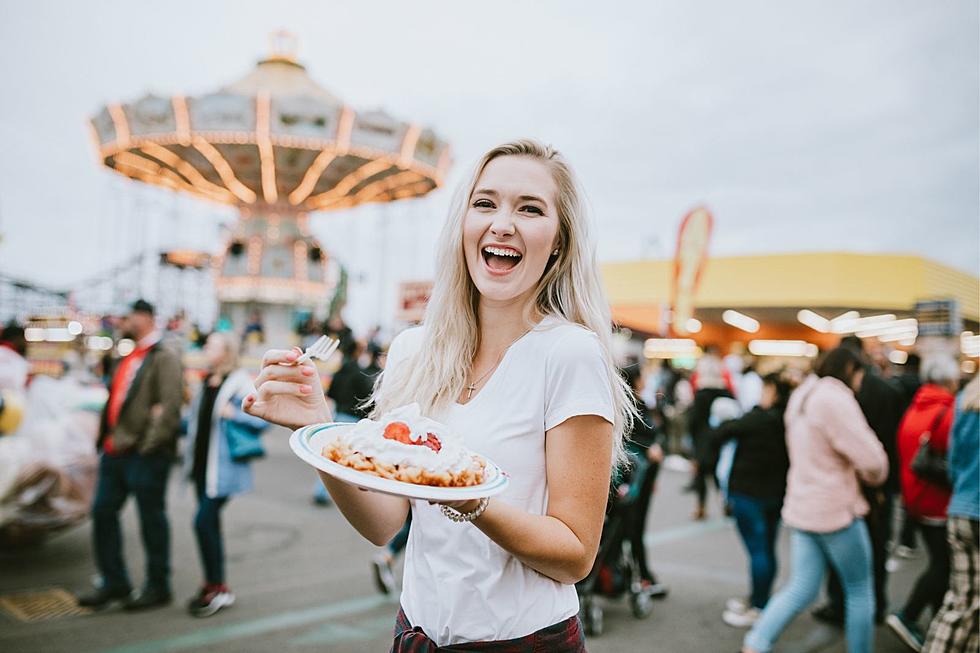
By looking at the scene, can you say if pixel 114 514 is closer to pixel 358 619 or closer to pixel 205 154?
pixel 358 619

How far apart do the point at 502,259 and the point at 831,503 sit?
317 centimetres

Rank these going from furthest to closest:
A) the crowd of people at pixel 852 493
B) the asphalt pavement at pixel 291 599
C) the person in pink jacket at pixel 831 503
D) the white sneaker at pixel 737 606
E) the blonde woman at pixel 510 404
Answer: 1. the white sneaker at pixel 737 606
2. the asphalt pavement at pixel 291 599
3. the person in pink jacket at pixel 831 503
4. the crowd of people at pixel 852 493
5. the blonde woman at pixel 510 404

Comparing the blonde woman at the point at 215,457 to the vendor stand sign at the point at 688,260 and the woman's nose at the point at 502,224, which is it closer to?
the woman's nose at the point at 502,224

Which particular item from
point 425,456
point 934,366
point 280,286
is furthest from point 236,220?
point 425,456

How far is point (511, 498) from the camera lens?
58.2 inches

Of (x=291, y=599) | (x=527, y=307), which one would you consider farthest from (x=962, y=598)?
(x=291, y=599)

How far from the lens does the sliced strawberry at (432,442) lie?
133 centimetres

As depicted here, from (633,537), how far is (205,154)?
2372 centimetres

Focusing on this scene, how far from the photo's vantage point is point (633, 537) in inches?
205

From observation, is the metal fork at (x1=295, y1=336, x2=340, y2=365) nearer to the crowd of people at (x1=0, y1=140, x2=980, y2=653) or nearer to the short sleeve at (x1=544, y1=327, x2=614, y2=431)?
the crowd of people at (x1=0, y1=140, x2=980, y2=653)

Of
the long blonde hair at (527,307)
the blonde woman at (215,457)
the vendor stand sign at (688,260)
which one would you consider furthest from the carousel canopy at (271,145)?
the long blonde hair at (527,307)

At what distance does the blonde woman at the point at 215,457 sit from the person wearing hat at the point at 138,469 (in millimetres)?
185

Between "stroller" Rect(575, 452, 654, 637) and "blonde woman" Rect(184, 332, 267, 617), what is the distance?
102 inches

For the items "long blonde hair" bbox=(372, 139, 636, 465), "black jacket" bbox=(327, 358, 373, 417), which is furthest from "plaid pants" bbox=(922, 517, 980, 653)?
"black jacket" bbox=(327, 358, 373, 417)
